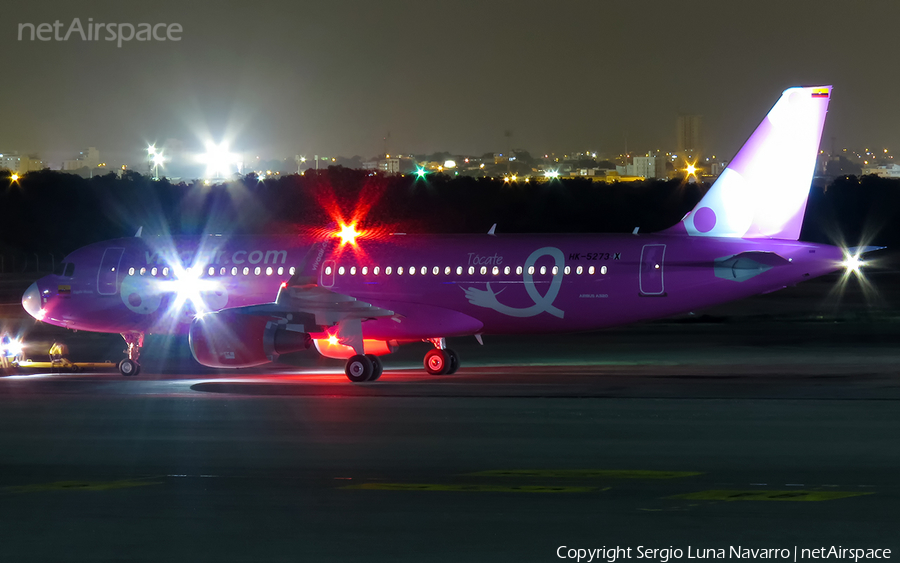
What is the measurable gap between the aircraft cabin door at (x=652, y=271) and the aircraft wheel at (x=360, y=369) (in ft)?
20.1

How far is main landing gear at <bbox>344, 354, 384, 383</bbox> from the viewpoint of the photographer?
24.3m

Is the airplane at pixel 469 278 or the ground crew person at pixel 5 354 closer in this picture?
the airplane at pixel 469 278

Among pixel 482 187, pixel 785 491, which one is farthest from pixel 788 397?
pixel 482 187

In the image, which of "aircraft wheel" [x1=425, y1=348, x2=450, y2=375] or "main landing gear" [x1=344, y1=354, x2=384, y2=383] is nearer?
"main landing gear" [x1=344, y1=354, x2=384, y2=383]

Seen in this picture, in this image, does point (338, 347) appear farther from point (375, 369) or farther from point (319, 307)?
point (375, 369)

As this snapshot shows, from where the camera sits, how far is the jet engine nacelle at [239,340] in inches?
922

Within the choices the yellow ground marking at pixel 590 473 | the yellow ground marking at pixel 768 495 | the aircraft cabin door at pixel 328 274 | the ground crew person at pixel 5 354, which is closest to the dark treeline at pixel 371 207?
the ground crew person at pixel 5 354

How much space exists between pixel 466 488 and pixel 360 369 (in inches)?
488

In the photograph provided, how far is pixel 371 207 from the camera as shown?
102250 mm

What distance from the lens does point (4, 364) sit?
2853 cm

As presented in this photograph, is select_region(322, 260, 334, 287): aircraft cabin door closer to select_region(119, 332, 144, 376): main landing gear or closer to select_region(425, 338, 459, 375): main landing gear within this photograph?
select_region(425, 338, 459, 375): main landing gear

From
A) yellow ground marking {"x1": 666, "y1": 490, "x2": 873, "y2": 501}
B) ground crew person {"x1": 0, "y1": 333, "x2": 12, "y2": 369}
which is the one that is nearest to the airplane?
ground crew person {"x1": 0, "y1": 333, "x2": 12, "y2": 369}

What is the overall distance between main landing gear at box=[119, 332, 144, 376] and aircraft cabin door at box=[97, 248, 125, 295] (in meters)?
1.22

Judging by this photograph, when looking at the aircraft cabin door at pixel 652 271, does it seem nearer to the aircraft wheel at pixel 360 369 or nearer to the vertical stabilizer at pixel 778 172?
the vertical stabilizer at pixel 778 172
